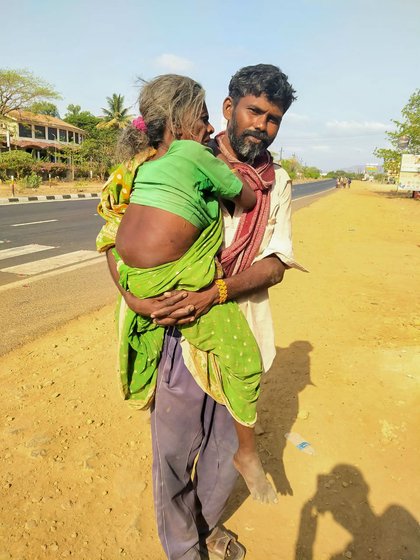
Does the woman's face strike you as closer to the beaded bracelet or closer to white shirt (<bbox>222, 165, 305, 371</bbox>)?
white shirt (<bbox>222, 165, 305, 371</bbox>)

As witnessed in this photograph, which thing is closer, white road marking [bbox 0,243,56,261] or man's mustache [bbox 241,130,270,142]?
man's mustache [bbox 241,130,270,142]

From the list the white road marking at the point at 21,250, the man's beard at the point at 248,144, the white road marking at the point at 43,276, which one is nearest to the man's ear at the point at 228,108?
the man's beard at the point at 248,144

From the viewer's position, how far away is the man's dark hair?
5.10ft

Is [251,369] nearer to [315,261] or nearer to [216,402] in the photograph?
[216,402]

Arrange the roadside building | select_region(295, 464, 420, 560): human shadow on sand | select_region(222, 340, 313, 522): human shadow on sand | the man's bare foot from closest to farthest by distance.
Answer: the man's bare foot < select_region(295, 464, 420, 560): human shadow on sand < select_region(222, 340, 313, 522): human shadow on sand < the roadside building

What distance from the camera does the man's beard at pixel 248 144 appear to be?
1569 millimetres

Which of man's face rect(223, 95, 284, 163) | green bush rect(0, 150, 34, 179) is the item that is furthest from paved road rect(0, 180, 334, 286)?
green bush rect(0, 150, 34, 179)

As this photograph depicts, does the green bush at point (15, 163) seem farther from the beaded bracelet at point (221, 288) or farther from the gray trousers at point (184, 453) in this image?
the beaded bracelet at point (221, 288)

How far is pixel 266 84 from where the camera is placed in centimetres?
155

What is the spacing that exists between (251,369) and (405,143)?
28.5 metres

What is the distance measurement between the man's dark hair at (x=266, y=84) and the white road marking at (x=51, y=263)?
196 inches

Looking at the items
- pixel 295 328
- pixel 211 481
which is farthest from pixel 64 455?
pixel 295 328

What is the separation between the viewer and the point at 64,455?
2.37 meters

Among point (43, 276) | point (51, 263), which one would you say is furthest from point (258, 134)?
point (51, 263)
